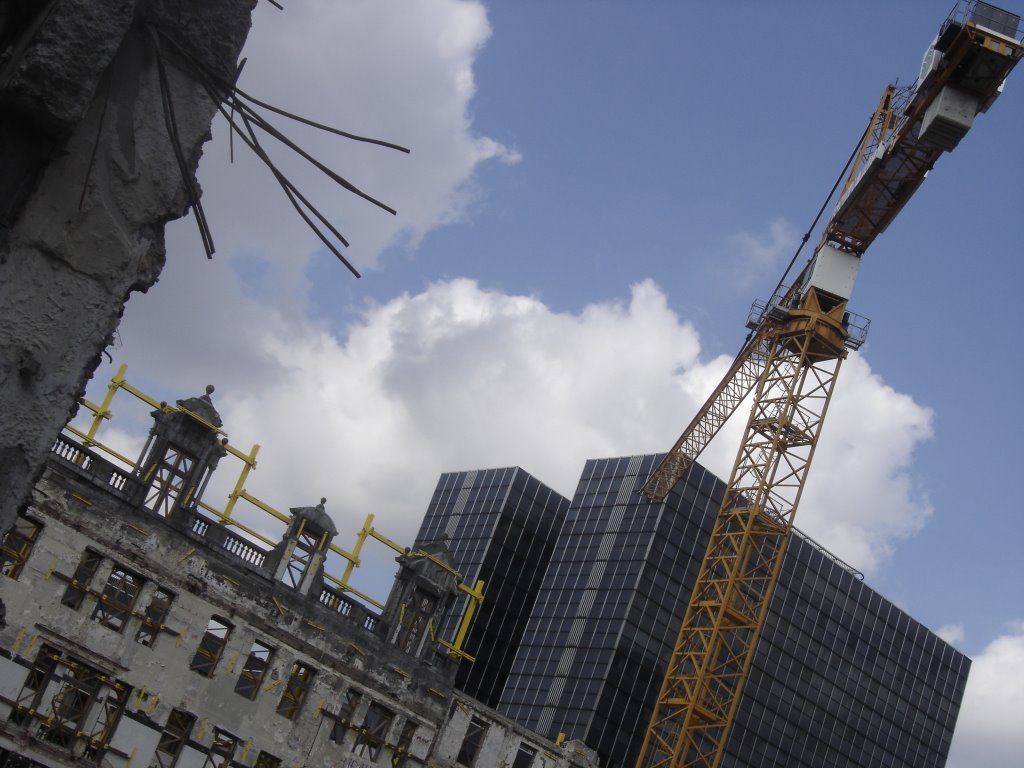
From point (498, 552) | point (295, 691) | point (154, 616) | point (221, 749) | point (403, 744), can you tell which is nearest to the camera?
point (154, 616)

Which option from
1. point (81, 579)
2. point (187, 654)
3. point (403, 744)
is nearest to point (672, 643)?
point (403, 744)

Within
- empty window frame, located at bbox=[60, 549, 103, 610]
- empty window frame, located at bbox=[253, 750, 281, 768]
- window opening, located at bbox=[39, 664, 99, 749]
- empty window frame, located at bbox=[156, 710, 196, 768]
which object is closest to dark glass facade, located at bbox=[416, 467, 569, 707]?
empty window frame, located at bbox=[253, 750, 281, 768]

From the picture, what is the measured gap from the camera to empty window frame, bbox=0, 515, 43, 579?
26.0 m

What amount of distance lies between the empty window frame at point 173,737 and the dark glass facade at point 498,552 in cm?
4164

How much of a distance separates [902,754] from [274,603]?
203ft

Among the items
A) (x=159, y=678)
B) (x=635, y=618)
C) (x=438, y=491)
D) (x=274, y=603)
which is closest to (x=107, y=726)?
(x=159, y=678)

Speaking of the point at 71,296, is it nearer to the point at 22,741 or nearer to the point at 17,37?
the point at 17,37

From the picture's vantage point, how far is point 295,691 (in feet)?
98.9

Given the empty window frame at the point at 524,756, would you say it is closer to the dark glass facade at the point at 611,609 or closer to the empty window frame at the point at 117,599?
the empty window frame at the point at 117,599

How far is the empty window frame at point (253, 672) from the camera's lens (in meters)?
29.3

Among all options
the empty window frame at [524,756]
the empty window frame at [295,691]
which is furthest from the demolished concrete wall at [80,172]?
the empty window frame at [524,756]

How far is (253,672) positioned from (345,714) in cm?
278

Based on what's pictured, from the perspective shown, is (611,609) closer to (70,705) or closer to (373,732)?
(373,732)

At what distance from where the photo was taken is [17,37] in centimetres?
475
